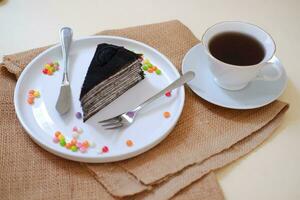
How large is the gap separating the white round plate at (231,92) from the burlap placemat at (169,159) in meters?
0.02

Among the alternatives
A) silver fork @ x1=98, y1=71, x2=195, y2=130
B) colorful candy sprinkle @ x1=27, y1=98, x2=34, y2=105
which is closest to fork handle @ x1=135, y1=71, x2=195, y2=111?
silver fork @ x1=98, y1=71, x2=195, y2=130

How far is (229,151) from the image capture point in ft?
2.53

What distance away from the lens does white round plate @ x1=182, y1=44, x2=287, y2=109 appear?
33.0 inches

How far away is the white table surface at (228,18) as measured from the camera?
2.42 ft

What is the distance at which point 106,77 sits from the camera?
807 millimetres

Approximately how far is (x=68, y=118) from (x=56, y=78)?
0.13 meters

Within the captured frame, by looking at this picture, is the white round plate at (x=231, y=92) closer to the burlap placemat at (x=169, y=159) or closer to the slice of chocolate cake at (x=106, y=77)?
the burlap placemat at (x=169, y=159)

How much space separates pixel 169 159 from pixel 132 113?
13cm

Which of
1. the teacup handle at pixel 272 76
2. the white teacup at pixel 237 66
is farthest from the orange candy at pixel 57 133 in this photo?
the teacup handle at pixel 272 76

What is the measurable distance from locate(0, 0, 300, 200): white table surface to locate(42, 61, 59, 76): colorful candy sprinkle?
0.37 ft

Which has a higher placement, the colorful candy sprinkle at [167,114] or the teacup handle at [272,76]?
the teacup handle at [272,76]

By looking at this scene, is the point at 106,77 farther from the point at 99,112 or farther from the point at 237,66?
the point at 237,66

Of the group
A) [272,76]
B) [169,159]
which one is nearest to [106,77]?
[169,159]

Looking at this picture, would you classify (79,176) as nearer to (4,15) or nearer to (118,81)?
(118,81)
